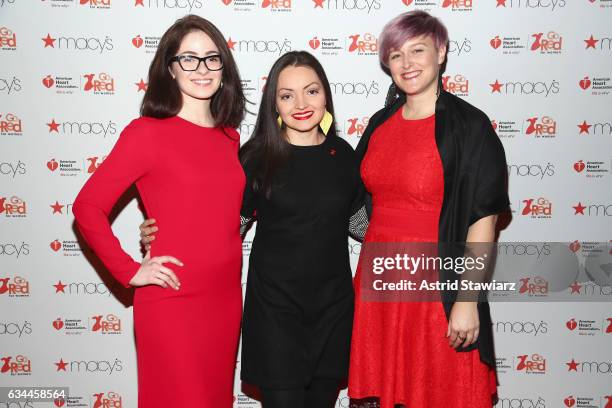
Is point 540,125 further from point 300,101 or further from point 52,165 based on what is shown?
point 52,165

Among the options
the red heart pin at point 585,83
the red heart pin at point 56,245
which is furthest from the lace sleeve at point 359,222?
the red heart pin at point 56,245

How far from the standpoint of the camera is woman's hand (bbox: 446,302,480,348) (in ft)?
6.06

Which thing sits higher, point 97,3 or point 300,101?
point 97,3

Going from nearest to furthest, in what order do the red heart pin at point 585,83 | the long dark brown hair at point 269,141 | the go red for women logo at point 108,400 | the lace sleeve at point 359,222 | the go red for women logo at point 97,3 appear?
the long dark brown hair at point 269,141 < the lace sleeve at point 359,222 < the go red for women logo at point 97,3 < the red heart pin at point 585,83 < the go red for women logo at point 108,400

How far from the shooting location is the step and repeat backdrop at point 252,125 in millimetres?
2510

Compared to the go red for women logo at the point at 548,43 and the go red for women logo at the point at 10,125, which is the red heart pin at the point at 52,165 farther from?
the go red for women logo at the point at 548,43

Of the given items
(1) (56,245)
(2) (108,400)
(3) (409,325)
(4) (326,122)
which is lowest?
(2) (108,400)

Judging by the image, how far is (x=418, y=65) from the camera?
199 cm

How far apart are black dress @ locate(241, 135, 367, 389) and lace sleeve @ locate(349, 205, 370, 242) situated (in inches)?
8.8

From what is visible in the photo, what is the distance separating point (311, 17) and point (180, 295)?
4.87 feet

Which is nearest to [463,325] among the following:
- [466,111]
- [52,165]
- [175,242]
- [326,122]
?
[466,111]

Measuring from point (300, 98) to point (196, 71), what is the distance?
1.35 feet

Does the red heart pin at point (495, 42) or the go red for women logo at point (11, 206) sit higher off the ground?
the red heart pin at point (495, 42)

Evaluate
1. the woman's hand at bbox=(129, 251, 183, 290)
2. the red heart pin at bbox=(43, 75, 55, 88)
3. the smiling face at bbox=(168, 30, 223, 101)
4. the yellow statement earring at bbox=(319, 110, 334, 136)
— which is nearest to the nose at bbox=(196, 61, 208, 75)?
the smiling face at bbox=(168, 30, 223, 101)
